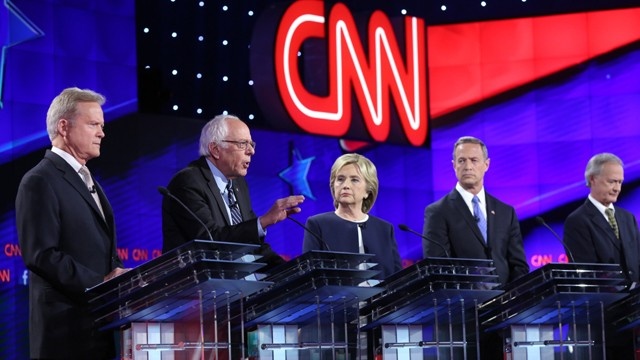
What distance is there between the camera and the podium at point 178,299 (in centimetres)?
380

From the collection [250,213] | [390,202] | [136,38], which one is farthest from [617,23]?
[250,213]

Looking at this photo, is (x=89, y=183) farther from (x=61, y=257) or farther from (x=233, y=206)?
(x=233, y=206)

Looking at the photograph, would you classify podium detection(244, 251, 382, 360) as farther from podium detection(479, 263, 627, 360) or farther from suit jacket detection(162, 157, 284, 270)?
podium detection(479, 263, 627, 360)

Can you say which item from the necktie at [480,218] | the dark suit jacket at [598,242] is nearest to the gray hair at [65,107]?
the necktie at [480,218]

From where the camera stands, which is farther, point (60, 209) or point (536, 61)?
point (536, 61)

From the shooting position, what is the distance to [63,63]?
24.8 ft

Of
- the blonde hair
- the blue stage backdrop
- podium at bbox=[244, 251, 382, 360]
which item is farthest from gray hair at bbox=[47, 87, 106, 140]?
the blue stage backdrop

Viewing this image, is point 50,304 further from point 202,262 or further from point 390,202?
point 390,202

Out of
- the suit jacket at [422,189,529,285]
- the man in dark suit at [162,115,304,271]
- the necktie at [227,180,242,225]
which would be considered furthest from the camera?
the suit jacket at [422,189,529,285]

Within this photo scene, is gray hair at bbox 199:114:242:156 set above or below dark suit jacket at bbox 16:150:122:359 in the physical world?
above

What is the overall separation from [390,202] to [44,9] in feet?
12.1

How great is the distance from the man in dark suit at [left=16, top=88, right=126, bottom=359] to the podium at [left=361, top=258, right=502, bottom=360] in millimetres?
1200

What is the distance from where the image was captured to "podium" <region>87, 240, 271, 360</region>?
12.5 feet

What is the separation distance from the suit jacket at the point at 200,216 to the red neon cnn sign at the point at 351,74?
13.8 feet
